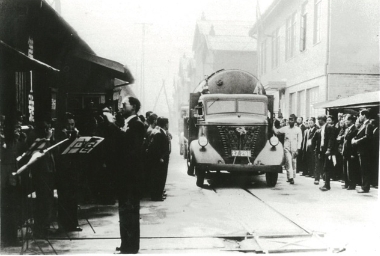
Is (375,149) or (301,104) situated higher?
(301,104)

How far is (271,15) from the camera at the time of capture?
23.1 metres

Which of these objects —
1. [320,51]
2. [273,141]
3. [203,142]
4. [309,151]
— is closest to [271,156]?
[273,141]

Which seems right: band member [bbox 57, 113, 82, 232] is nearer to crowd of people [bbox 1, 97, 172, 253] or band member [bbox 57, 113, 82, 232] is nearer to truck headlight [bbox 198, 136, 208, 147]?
crowd of people [bbox 1, 97, 172, 253]

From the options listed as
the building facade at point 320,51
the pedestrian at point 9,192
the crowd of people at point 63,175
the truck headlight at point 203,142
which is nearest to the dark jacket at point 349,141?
the truck headlight at point 203,142

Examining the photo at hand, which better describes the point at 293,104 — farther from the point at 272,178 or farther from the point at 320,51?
the point at 272,178

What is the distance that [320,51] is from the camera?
16.1m

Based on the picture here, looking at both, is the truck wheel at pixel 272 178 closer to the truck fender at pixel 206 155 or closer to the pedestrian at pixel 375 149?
the truck fender at pixel 206 155

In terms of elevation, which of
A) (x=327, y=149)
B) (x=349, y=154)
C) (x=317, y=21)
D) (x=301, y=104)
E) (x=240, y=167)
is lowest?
(x=240, y=167)

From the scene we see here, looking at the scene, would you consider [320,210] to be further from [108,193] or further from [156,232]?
[108,193]

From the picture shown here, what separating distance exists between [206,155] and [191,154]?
59 cm

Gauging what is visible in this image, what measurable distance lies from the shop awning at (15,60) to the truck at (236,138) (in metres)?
5.50

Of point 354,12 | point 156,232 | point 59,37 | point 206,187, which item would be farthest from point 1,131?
point 354,12

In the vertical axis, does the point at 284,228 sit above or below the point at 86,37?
below

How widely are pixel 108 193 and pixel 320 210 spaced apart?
3943 mm
